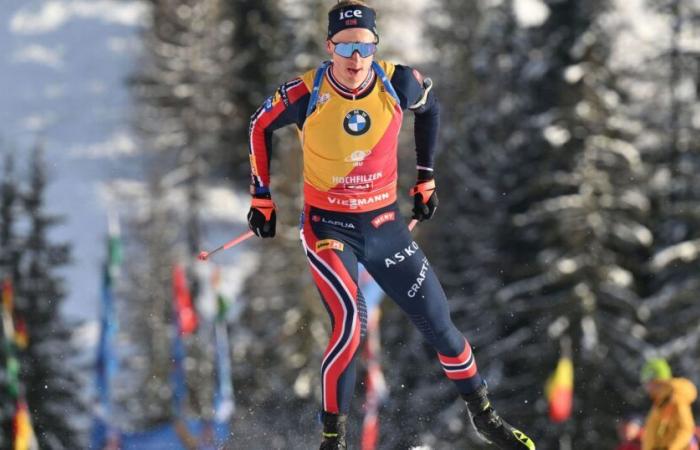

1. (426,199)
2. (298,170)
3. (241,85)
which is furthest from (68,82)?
(426,199)

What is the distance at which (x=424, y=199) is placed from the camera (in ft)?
30.7

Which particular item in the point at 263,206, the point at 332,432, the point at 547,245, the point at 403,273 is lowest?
the point at 547,245

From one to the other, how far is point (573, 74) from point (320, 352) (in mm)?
11438

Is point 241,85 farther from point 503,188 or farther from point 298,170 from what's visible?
point 503,188

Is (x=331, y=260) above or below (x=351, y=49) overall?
below

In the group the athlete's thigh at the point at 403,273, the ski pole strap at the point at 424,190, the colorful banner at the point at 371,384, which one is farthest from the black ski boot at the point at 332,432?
the colorful banner at the point at 371,384

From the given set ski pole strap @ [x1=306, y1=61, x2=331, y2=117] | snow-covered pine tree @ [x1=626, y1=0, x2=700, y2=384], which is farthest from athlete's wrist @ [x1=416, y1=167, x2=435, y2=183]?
snow-covered pine tree @ [x1=626, y1=0, x2=700, y2=384]

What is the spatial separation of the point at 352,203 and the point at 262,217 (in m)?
0.74

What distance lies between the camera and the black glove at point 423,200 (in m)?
9.34

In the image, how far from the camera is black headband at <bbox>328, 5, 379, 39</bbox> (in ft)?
27.3

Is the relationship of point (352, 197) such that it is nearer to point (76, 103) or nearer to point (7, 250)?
point (7, 250)

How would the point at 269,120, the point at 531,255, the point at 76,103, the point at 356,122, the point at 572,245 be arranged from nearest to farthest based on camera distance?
the point at 356,122 → the point at 269,120 → the point at 572,245 → the point at 531,255 → the point at 76,103

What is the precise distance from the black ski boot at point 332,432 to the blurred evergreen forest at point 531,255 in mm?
5188

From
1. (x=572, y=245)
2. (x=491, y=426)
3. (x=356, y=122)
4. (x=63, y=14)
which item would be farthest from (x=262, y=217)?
(x=63, y=14)
